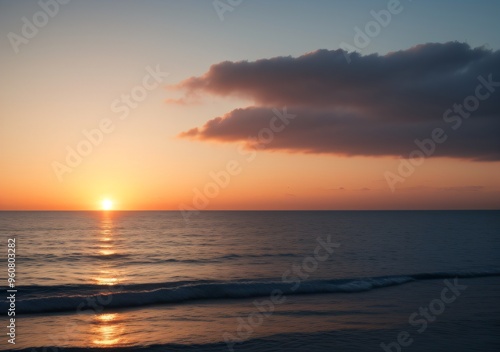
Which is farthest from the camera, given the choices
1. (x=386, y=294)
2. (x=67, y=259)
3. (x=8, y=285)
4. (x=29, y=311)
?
(x=67, y=259)

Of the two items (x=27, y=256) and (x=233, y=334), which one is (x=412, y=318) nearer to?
(x=233, y=334)

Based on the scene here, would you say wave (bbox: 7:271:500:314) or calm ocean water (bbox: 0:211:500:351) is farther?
wave (bbox: 7:271:500:314)

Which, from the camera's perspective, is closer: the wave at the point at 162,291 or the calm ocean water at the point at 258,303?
the calm ocean water at the point at 258,303

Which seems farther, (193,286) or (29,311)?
(193,286)

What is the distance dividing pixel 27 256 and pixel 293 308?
35607 mm

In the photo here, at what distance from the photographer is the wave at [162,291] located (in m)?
25.5

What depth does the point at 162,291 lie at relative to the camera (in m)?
28.9

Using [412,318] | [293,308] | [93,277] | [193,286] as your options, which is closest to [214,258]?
[93,277]

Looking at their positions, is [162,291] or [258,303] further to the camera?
[162,291]

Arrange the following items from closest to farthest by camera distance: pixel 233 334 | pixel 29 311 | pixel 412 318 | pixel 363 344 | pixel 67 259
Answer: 1. pixel 363 344
2. pixel 233 334
3. pixel 412 318
4. pixel 29 311
5. pixel 67 259

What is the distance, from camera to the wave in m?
25.5

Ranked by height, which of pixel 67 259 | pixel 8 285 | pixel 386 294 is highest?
pixel 67 259

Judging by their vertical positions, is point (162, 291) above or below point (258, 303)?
above

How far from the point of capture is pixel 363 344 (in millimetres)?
17828
